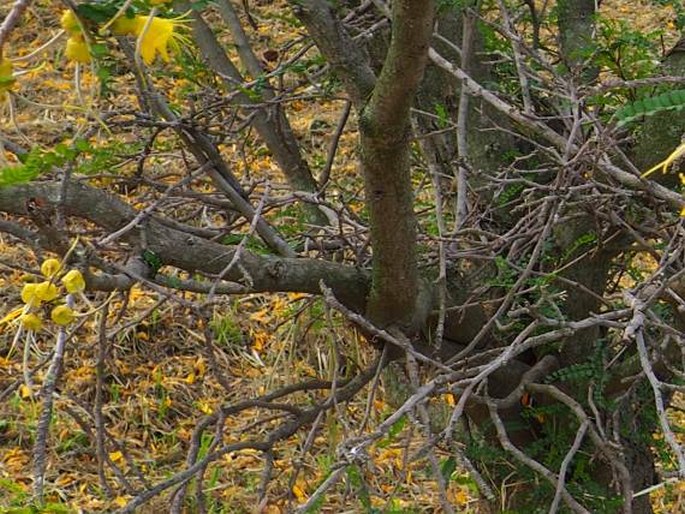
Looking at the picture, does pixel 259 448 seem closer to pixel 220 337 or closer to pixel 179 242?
pixel 179 242

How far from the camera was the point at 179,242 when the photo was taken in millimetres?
1337

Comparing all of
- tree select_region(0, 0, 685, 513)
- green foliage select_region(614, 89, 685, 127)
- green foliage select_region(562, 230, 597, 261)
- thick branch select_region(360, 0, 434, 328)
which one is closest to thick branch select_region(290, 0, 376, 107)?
tree select_region(0, 0, 685, 513)

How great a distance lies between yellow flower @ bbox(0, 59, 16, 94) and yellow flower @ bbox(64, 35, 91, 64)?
65mm

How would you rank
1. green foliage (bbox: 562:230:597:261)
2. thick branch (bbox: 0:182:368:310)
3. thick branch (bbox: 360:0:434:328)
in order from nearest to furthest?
thick branch (bbox: 360:0:434:328)
thick branch (bbox: 0:182:368:310)
green foliage (bbox: 562:230:597:261)

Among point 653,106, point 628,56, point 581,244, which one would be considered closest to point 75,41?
point 653,106

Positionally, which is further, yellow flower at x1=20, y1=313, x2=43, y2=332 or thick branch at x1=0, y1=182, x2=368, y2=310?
thick branch at x1=0, y1=182, x2=368, y2=310

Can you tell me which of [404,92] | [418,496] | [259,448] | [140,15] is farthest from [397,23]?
[418,496]

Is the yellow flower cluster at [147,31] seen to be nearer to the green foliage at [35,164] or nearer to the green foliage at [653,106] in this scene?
the green foliage at [35,164]

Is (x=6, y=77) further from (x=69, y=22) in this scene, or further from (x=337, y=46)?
(x=337, y=46)

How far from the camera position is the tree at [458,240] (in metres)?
1.19

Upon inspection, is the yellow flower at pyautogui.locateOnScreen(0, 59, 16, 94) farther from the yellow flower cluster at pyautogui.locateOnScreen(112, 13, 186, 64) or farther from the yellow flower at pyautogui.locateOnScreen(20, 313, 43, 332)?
the yellow flower at pyautogui.locateOnScreen(20, 313, 43, 332)

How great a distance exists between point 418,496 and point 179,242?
190 cm

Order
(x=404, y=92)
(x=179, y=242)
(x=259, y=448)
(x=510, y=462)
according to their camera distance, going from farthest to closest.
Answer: (x=510, y=462) < (x=259, y=448) < (x=179, y=242) < (x=404, y=92)

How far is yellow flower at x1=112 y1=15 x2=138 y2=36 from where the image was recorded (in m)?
0.63
